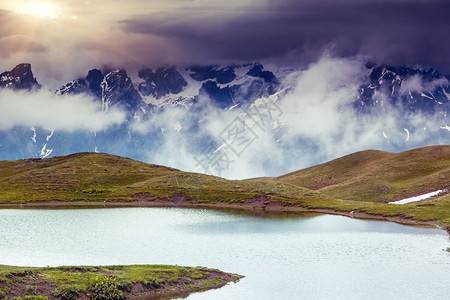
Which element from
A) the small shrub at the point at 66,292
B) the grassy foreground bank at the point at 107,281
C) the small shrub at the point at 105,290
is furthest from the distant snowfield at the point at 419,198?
the small shrub at the point at 66,292

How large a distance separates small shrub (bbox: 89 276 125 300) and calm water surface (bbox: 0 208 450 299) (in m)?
8.62

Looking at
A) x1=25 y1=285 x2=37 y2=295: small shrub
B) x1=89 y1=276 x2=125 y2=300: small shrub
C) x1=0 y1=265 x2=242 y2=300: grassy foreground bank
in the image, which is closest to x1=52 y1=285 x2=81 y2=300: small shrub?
x1=0 y1=265 x2=242 y2=300: grassy foreground bank

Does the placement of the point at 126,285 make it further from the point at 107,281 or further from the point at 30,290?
the point at 30,290

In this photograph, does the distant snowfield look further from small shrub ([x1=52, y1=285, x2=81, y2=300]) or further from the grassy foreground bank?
small shrub ([x1=52, y1=285, x2=81, y2=300])

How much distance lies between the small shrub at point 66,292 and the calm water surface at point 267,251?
12929 millimetres

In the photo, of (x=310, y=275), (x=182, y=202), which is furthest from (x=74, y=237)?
(x=182, y=202)

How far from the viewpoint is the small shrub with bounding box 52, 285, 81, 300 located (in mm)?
52031

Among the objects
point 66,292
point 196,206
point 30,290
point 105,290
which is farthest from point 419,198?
point 30,290

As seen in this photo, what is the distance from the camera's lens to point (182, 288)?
59.3 metres

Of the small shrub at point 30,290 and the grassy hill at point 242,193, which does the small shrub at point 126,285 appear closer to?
the small shrub at point 30,290

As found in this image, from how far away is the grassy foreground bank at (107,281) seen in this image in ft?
171

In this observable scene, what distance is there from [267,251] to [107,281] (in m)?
31.3

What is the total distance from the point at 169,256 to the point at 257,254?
13.6 m

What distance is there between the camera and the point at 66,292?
52344mm
